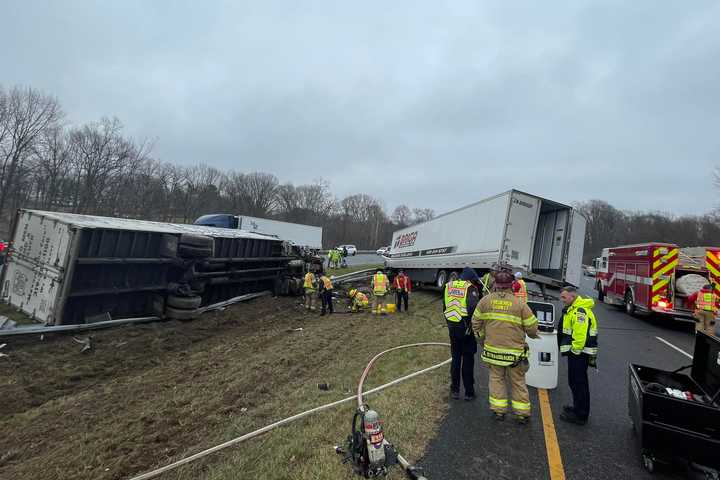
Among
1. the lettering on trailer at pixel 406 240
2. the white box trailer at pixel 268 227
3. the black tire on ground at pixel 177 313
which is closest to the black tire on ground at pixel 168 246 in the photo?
the black tire on ground at pixel 177 313

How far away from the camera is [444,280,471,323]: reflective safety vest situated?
176 inches

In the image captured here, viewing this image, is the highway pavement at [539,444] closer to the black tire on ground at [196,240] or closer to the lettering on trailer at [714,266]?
the black tire on ground at [196,240]

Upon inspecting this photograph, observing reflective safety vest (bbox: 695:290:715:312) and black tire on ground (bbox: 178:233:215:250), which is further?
black tire on ground (bbox: 178:233:215:250)

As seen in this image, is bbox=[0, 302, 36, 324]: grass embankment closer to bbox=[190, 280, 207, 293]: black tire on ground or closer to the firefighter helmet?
bbox=[190, 280, 207, 293]: black tire on ground

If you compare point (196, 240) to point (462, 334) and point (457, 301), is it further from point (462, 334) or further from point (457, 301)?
→ point (462, 334)

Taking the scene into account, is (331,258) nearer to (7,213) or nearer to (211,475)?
(211,475)

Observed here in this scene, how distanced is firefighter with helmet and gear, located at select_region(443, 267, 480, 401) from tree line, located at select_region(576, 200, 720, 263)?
6109cm

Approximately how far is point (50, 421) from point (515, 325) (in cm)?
544

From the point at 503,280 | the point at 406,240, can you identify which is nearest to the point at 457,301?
the point at 503,280

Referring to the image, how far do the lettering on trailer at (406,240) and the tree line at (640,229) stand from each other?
48.5 m

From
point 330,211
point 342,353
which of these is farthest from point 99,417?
point 330,211

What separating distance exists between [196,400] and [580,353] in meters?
4.71

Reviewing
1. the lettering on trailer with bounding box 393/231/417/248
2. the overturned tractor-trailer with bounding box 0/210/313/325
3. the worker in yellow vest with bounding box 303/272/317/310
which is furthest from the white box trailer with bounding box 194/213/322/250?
the overturned tractor-trailer with bounding box 0/210/313/325

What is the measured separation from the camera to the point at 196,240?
8.50 metres
